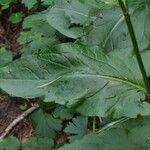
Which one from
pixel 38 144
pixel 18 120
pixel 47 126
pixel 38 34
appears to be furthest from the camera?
pixel 38 34

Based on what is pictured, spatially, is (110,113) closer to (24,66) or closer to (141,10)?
(24,66)

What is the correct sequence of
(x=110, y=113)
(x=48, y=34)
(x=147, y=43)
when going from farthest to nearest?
1. (x=48, y=34)
2. (x=147, y=43)
3. (x=110, y=113)

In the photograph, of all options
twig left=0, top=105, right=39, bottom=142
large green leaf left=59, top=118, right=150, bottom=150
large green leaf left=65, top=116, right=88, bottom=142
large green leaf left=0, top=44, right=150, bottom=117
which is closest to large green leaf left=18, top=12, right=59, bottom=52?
twig left=0, top=105, right=39, bottom=142

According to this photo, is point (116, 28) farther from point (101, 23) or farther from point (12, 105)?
point (12, 105)

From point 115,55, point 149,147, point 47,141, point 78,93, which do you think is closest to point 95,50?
point 115,55

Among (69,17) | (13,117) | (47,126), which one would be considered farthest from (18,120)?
(69,17)

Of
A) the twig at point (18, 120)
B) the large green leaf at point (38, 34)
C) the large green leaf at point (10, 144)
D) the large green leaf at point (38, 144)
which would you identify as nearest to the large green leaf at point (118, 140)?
the large green leaf at point (38, 144)
